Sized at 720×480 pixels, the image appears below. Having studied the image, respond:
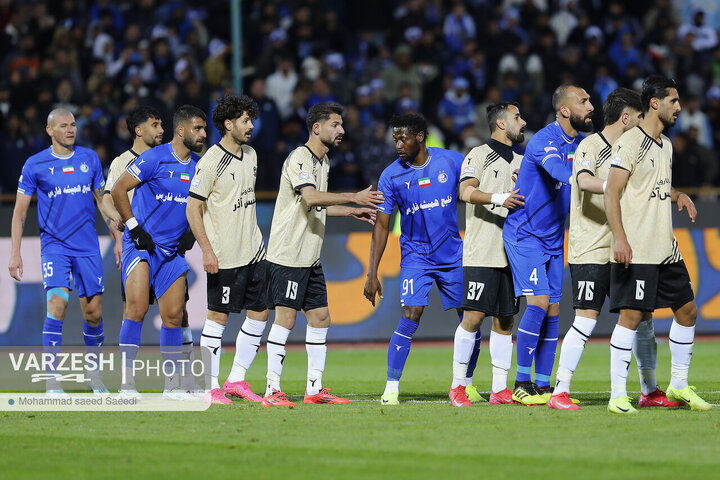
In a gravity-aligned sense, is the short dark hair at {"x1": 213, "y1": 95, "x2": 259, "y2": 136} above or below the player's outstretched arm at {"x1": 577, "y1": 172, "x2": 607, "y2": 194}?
above

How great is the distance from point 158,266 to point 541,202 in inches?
139

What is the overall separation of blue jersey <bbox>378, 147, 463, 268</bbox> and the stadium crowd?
327 inches

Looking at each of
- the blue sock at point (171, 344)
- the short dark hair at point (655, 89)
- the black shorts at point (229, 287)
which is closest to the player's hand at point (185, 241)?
the black shorts at point (229, 287)

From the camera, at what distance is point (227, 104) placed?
34.1 ft

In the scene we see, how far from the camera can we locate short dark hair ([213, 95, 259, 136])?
10367mm

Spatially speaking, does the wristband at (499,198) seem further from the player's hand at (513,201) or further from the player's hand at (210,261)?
the player's hand at (210,261)

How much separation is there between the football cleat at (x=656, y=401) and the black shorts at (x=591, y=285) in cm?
101

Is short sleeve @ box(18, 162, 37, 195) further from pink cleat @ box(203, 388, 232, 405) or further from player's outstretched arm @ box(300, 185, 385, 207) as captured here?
player's outstretched arm @ box(300, 185, 385, 207)

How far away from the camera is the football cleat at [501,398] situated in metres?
10.2

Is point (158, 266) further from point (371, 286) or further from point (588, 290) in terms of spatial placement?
point (588, 290)

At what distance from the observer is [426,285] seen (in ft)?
33.6

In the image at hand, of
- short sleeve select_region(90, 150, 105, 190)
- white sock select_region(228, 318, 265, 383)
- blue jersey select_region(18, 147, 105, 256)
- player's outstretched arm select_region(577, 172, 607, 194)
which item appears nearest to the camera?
player's outstretched arm select_region(577, 172, 607, 194)

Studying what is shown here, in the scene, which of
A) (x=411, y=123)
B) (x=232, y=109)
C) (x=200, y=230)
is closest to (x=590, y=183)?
(x=411, y=123)

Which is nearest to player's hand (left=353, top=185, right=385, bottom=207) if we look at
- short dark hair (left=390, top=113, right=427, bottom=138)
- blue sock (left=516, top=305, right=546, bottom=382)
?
short dark hair (left=390, top=113, right=427, bottom=138)
